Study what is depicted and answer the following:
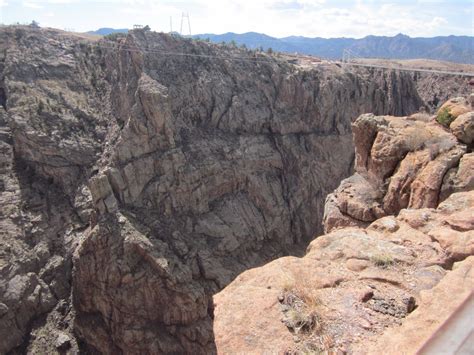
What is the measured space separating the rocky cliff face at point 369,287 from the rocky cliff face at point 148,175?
15.7 m

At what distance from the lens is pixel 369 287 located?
6.82m

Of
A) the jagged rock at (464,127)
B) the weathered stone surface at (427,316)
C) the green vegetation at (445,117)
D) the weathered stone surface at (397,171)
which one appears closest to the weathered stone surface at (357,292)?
the weathered stone surface at (427,316)

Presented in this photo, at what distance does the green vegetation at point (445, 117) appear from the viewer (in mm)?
14188

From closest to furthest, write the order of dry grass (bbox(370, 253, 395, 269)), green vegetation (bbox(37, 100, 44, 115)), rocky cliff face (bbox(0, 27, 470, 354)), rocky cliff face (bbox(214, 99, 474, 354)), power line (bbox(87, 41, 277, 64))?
rocky cliff face (bbox(214, 99, 474, 354)) → dry grass (bbox(370, 253, 395, 269)) → rocky cliff face (bbox(0, 27, 470, 354)) → green vegetation (bbox(37, 100, 44, 115)) → power line (bbox(87, 41, 277, 64))

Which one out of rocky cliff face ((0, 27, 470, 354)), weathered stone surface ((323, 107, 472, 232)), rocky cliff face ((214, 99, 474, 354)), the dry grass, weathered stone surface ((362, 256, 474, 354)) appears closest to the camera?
weathered stone surface ((362, 256, 474, 354))

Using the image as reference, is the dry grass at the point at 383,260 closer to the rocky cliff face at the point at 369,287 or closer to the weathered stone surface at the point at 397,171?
the rocky cliff face at the point at 369,287

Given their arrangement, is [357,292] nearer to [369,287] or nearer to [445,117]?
[369,287]

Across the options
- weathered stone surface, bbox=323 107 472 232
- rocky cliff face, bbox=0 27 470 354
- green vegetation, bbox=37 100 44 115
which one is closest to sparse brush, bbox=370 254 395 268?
weathered stone surface, bbox=323 107 472 232

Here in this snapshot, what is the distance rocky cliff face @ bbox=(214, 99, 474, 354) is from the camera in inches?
224

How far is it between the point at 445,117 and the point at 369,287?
9.80 metres

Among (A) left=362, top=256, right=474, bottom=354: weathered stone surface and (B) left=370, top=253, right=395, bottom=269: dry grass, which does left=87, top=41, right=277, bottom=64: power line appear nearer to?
(B) left=370, top=253, right=395, bottom=269: dry grass

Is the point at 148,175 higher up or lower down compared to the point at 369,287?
lower down

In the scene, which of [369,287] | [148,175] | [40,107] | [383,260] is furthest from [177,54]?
[369,287]

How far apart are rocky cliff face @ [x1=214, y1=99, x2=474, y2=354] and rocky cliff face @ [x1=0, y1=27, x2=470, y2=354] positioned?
15.7 meters
